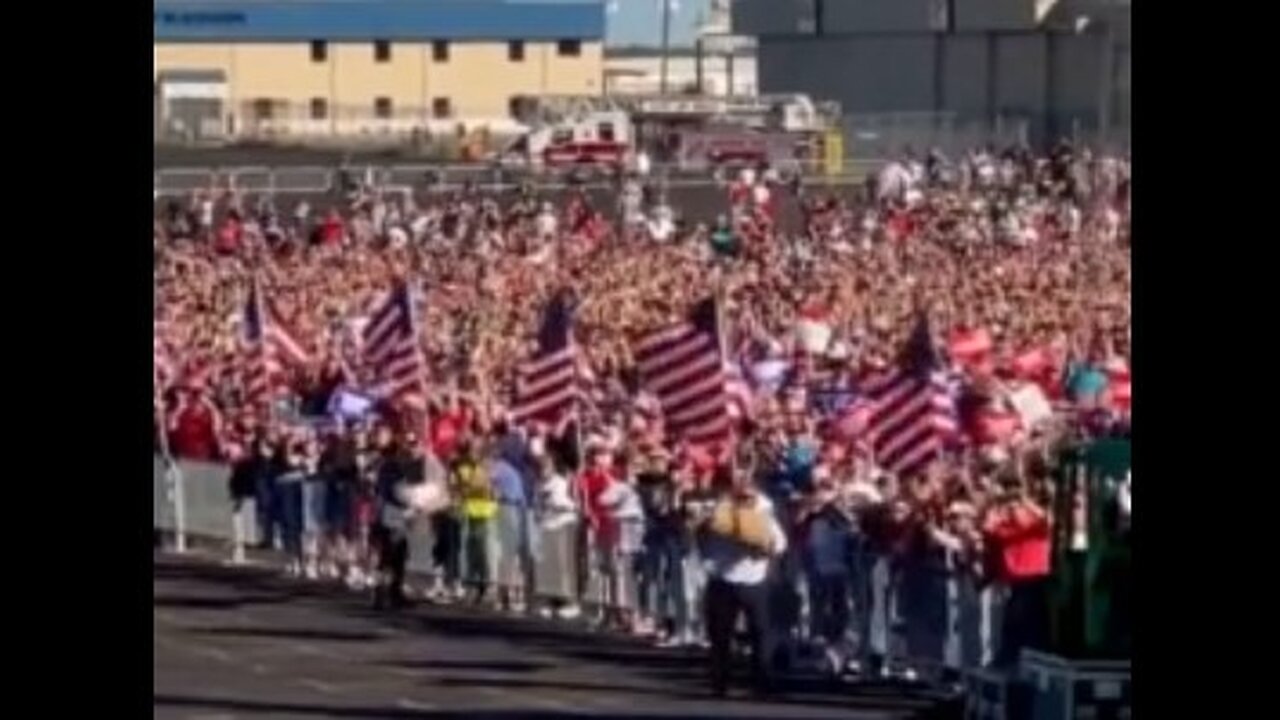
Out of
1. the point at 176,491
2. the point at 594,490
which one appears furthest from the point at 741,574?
the point at 176,491

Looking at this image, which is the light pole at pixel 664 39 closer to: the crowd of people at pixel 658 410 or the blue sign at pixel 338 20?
the blue sign at pixel 338 20

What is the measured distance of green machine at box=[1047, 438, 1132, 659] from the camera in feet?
58.1

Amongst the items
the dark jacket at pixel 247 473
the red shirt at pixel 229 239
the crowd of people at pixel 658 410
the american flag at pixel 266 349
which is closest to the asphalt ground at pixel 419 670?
the crowd of people at pixel 658 410

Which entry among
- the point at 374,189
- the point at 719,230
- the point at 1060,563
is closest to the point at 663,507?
the point at 1060,563

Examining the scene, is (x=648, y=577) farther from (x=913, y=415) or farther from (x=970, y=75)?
(x=970, y=75)

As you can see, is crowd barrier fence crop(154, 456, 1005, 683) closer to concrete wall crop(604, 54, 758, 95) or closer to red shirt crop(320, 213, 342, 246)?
red shirt crop(320, 213, 342, 246)

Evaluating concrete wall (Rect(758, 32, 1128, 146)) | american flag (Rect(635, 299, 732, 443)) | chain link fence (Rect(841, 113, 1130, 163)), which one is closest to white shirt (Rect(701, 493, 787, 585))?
american flag (Rect(635, 299, 732, 443))

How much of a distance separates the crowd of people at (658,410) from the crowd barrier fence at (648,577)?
1.1 inches

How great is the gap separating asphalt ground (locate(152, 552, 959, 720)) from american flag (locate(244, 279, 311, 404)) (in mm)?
4716

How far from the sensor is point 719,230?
55938mm

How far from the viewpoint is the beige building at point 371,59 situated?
4109 inches
